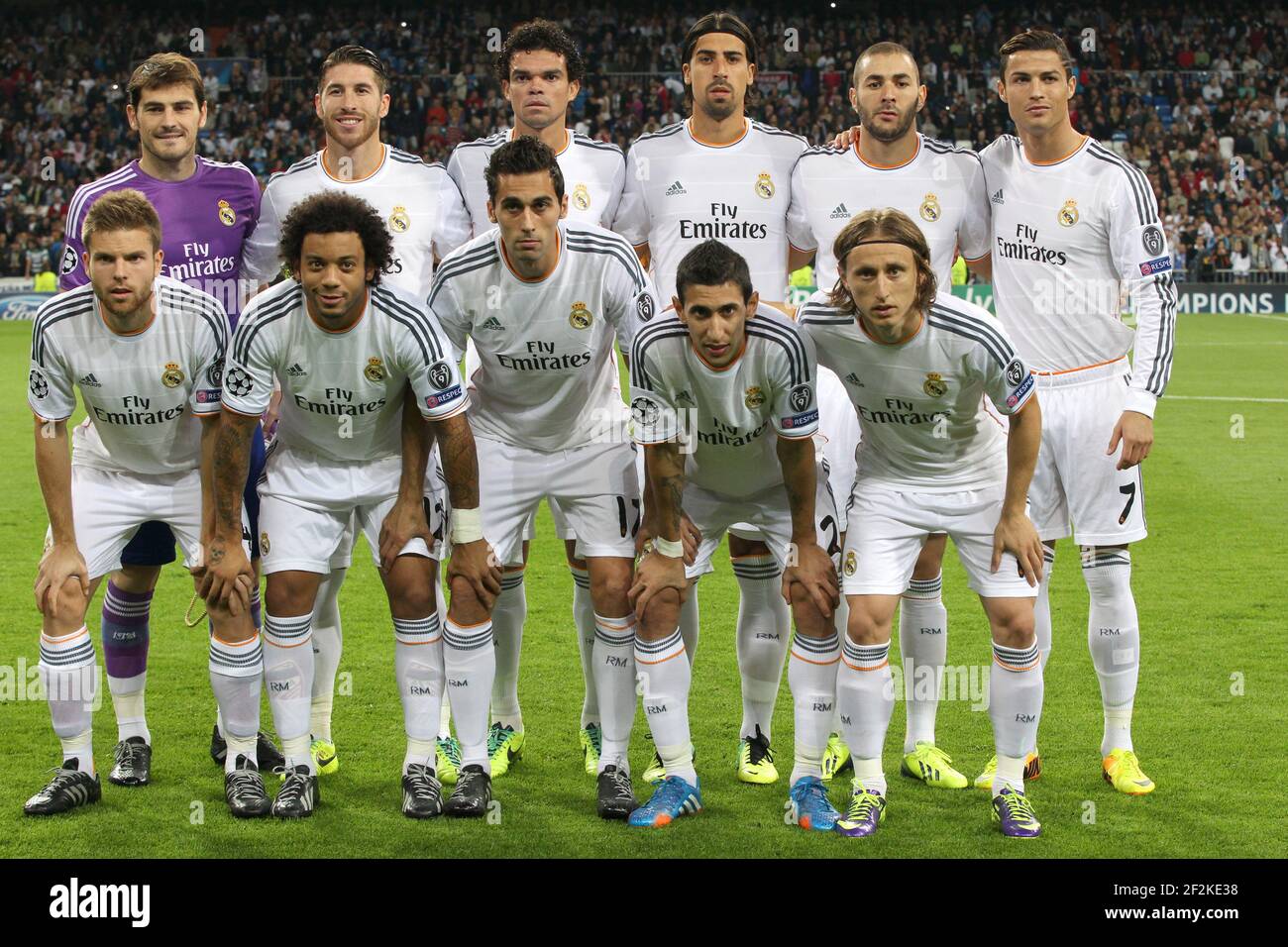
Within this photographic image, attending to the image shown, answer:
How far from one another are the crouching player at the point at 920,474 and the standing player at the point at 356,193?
5.42ft

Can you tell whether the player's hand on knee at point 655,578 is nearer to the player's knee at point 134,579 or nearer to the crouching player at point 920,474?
the crouching player at point 920,474

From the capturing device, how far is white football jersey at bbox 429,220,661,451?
4930 mm

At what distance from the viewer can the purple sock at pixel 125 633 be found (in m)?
5.30

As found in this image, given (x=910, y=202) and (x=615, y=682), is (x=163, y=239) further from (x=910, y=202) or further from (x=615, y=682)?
(x=910, y=202)

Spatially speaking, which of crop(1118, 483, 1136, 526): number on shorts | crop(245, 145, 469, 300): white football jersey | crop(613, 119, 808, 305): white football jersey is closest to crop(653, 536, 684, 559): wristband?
crop(613, 119, 808, 305): white football jersey

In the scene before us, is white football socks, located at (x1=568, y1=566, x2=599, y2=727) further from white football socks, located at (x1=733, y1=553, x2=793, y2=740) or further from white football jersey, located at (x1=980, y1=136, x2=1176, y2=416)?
white football jersey, located at (x1=980, y1=136, x2=1176, y2=416)

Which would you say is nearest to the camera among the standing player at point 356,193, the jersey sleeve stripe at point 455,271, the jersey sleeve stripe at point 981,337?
the jersey sleeve stripe at point 981,337

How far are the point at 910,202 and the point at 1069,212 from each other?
591 millimetres

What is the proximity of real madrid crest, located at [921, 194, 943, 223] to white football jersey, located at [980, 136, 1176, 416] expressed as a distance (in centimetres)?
24

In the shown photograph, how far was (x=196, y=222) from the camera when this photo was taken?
5.38 metres

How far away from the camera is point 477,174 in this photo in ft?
18.8

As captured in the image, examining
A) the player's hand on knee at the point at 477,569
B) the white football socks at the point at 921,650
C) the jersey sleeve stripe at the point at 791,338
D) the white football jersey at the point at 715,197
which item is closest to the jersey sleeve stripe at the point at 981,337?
the jersey sleeve stripe at the point at 791,338

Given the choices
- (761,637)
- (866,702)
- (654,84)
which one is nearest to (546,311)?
(761,637)
